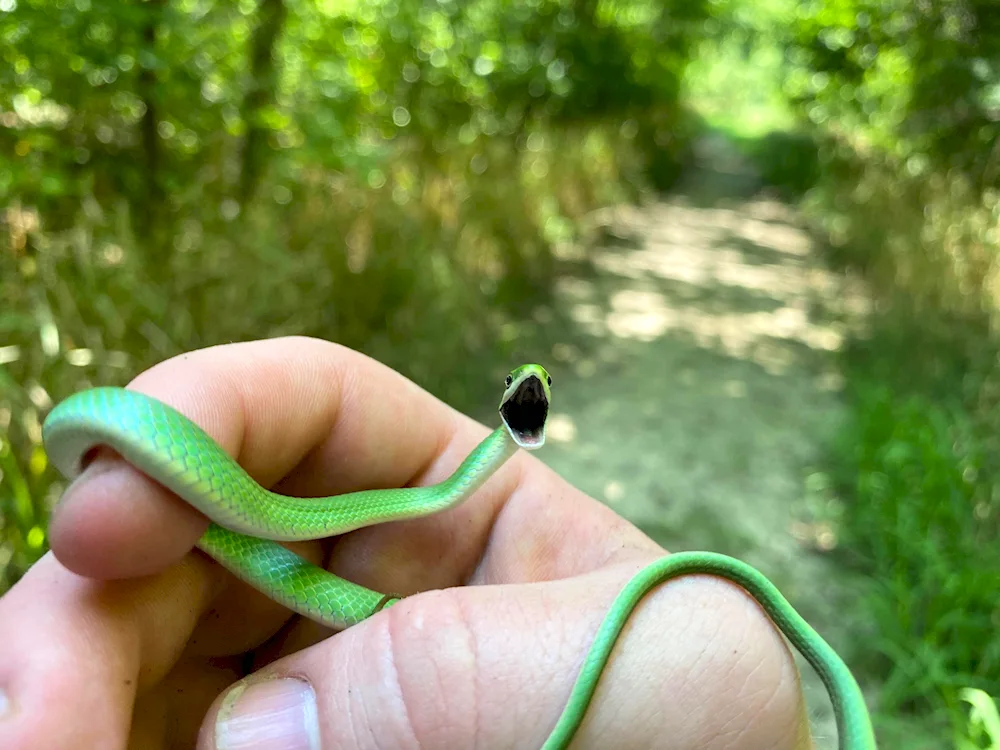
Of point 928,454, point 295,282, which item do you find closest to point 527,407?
point 295,282

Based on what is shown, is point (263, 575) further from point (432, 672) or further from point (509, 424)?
point (509, 424)

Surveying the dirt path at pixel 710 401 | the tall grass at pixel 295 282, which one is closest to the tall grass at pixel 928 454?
the dirt path at pixel 710 401

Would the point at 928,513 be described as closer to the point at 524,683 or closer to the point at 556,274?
the point at 524,683

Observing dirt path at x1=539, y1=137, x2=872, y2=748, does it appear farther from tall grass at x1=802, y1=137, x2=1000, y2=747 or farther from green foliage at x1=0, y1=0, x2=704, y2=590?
green foliage at x1=0, y1=0, x2=704, y2=590

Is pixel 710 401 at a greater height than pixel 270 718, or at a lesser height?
lesser

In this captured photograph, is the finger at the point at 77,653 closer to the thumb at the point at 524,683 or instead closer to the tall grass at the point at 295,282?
the thumb at the point at 524,683

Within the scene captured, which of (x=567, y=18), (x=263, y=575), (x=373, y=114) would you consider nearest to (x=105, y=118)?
(x=373, y=114)

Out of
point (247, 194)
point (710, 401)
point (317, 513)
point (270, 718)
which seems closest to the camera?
point (270, 718)
